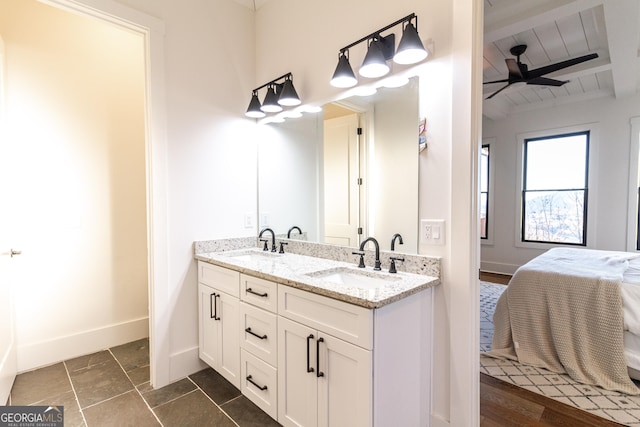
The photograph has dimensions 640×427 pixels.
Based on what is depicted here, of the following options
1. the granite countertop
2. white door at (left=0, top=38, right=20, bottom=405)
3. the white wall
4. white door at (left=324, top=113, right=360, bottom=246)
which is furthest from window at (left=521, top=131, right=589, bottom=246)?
white door at (left=0, top=38, right=20, bottom=405)

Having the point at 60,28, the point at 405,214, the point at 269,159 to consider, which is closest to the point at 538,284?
the point at 405,214

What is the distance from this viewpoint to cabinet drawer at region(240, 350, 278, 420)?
171 cm

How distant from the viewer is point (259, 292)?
70.7 inches

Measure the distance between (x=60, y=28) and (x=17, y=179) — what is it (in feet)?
4.07

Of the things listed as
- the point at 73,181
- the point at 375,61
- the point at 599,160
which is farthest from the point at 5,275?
the point at 599,160

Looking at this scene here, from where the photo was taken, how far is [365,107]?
6.73 feet

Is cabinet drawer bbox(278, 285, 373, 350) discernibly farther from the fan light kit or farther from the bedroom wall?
the bedroom wall

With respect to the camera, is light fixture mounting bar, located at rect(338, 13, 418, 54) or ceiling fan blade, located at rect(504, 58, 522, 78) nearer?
light fixture mounting bar, located at rect(338, 13, 418, 54)

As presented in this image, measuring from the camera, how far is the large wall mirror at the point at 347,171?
1822 mm

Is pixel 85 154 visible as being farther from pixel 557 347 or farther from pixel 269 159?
pixel 557 347

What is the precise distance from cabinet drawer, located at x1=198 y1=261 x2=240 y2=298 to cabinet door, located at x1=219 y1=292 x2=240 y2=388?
0.05 metres

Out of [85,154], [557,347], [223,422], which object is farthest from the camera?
[85,154]

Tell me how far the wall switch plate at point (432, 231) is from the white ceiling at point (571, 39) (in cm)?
217

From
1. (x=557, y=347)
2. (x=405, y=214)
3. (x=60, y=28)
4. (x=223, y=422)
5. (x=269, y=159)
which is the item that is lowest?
(x=223, y=422)
